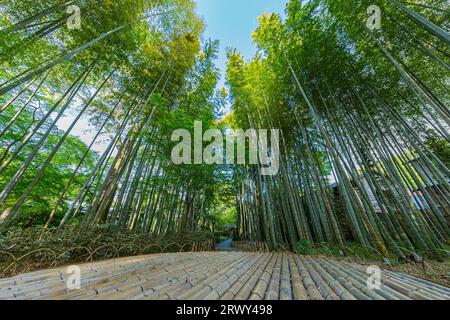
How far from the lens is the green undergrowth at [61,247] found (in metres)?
2.37

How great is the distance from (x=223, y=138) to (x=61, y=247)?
15.8ft

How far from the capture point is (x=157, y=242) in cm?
420

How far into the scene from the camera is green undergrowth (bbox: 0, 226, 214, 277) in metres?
2.37

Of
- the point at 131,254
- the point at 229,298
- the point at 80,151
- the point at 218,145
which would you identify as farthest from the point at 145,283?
the point at 80,151

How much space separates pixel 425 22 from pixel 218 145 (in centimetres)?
498

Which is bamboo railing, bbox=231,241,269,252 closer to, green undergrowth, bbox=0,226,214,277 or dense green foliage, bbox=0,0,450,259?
dense green foliage, bbox=0,0,450,259

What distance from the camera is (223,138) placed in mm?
5746

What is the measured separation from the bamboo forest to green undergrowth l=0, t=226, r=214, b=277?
30 millimetres

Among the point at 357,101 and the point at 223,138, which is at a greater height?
the point at 357,101

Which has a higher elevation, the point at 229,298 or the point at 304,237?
the point at 304,237

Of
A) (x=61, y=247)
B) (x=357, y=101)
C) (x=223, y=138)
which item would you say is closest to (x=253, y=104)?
(x=223, y=138)

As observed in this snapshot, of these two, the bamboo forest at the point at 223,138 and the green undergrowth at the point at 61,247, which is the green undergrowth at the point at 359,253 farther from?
the green undergrowth at the point at 61,247

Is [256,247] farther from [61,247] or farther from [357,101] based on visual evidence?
[357,101]
